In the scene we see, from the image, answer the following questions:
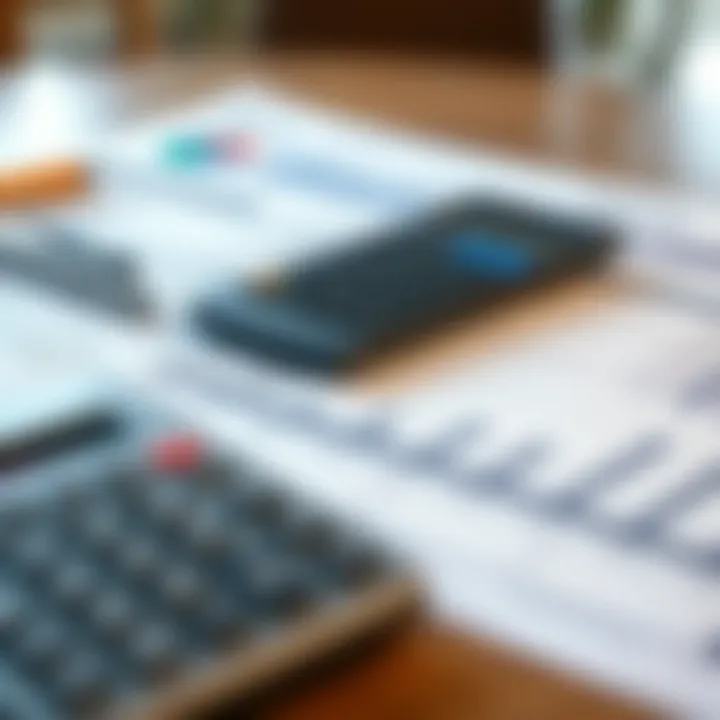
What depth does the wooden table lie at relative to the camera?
0.49m

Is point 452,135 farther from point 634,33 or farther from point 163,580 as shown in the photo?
point 634,33

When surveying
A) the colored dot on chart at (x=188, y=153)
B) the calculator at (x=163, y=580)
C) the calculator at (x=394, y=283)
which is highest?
the colored dot on chart at (x=188, y=153)

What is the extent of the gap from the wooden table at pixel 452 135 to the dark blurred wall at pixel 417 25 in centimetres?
14

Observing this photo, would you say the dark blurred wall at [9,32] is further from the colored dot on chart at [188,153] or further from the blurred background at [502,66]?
the colored dot on chart at [188,153]

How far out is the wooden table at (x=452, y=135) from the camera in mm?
487

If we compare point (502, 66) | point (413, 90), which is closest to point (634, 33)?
point (502, 66)

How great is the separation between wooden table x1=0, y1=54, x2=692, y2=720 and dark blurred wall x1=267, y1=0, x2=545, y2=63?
14cm

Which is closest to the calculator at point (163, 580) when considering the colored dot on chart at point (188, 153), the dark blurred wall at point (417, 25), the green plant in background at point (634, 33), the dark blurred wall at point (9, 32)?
the colored dot on chart at point (188, 153)

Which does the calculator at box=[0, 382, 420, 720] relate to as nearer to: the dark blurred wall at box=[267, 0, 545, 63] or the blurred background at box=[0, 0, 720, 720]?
the blurred background at box=[0, 0, 720, 720]

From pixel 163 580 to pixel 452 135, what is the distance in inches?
21.7

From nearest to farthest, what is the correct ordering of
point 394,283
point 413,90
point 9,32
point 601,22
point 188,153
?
point 394,283, point 188,153, point 413,90, point 9,32, point 601,22

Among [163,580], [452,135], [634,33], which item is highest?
[634,33]

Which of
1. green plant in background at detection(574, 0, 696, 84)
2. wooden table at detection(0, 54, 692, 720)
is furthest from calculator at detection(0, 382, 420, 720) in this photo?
green plant in background at detection(574, 0, 696, 84)

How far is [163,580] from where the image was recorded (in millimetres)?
511
